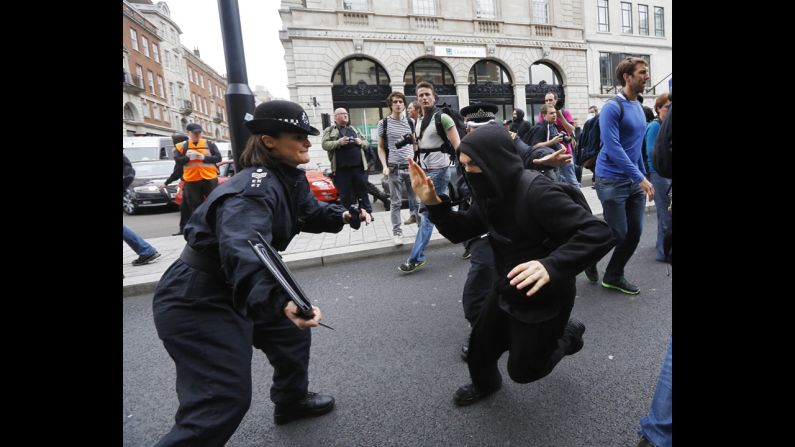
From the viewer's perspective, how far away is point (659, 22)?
2431cm

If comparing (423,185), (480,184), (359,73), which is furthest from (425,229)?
(359,73)

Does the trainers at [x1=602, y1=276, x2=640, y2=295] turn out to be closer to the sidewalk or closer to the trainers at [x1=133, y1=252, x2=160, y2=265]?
the sidewalk

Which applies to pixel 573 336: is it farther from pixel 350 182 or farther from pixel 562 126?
pixel 562 126

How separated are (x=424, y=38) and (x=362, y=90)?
12.8ft

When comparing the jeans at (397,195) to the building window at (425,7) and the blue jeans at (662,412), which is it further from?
the building window at (425,7)

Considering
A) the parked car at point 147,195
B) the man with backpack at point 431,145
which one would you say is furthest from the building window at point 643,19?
the parked car at point 147,195

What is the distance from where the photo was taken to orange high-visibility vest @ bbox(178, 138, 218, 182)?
6734 mm

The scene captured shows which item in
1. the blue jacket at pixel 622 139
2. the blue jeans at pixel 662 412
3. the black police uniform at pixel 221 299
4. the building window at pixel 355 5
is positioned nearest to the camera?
the black police uniform at pixel 221 299

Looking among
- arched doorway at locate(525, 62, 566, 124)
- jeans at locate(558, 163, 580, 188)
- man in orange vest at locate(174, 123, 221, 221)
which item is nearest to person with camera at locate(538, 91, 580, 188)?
jeans at locate(558, 163, 580, 188)

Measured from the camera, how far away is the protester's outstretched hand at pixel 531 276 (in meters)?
1.58

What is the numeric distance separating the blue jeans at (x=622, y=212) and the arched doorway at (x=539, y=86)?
18.6 metres
